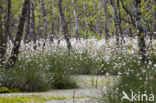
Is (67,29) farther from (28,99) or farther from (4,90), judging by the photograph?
(28,99)

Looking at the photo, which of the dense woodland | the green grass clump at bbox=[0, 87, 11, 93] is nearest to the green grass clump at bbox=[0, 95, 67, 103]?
the green grass clump at bbox=[0, 87, 11, 93]

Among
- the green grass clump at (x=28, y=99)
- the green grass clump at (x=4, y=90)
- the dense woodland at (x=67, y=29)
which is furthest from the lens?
the dense woodland at (x=67, y=29)

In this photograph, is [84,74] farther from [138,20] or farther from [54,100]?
[54,100]

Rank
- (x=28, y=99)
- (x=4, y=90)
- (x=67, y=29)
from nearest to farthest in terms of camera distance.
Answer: (x=28, y=99), (x=4, y=90), (x=67, y=29)

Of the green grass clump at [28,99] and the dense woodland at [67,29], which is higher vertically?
the dense woodland at [67,29]

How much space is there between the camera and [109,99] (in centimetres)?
296

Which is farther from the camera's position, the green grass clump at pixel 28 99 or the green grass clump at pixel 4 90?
the green grass clump at pixel 4 90

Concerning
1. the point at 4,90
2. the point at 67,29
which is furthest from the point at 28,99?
the point at 67,29

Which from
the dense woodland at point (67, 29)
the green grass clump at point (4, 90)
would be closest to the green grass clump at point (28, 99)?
the green grass clump at point (4, 90)

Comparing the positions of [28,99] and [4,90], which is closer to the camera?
[28,99]

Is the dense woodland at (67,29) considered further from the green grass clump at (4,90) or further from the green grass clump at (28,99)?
the green grass clump at (28,99)

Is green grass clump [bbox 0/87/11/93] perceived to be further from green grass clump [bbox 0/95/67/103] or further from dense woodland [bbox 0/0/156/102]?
green grass clump [bbox 0/95/67/103]

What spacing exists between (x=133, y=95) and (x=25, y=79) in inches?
105

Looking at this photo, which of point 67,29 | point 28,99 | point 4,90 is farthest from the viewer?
point 67,29
